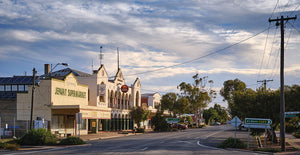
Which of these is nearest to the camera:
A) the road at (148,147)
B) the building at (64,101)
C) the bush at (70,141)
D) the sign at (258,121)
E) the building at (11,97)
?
the road at (148,147)

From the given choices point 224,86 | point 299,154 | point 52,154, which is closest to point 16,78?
point 52,154

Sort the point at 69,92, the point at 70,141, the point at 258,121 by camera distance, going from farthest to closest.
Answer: the point at 69,92
the point at 70,141
the point at 258,121

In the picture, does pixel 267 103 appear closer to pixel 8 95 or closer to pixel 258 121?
pixel 258 121

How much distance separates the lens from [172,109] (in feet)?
246

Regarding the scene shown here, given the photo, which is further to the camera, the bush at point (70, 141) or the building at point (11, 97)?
the building at point (11, 97)

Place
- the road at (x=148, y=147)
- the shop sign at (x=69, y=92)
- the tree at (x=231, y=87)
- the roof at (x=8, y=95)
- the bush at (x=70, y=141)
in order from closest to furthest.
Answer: the road at (x=148, y=147)
the bush at (x=70, y=141)
the shop sign at (x=69, y=92)
the roof at (x=8, y=95)
the tree at (x=231, y=87)

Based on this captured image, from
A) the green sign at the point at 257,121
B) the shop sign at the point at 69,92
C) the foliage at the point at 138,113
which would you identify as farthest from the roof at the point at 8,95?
the green sign at the point at 257,121

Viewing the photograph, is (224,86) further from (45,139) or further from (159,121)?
(45,139)

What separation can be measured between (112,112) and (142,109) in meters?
4.97

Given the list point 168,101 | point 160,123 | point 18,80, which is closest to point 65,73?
point 18,80

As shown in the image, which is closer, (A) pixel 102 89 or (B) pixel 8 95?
(B) pixel 8 95

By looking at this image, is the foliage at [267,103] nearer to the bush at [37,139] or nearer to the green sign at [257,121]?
the green sign at [257,121]

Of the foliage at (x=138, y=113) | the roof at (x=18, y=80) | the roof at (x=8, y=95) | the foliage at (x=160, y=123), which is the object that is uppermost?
the roof at (x=18, y=80)

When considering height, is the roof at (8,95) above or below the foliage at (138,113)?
above
